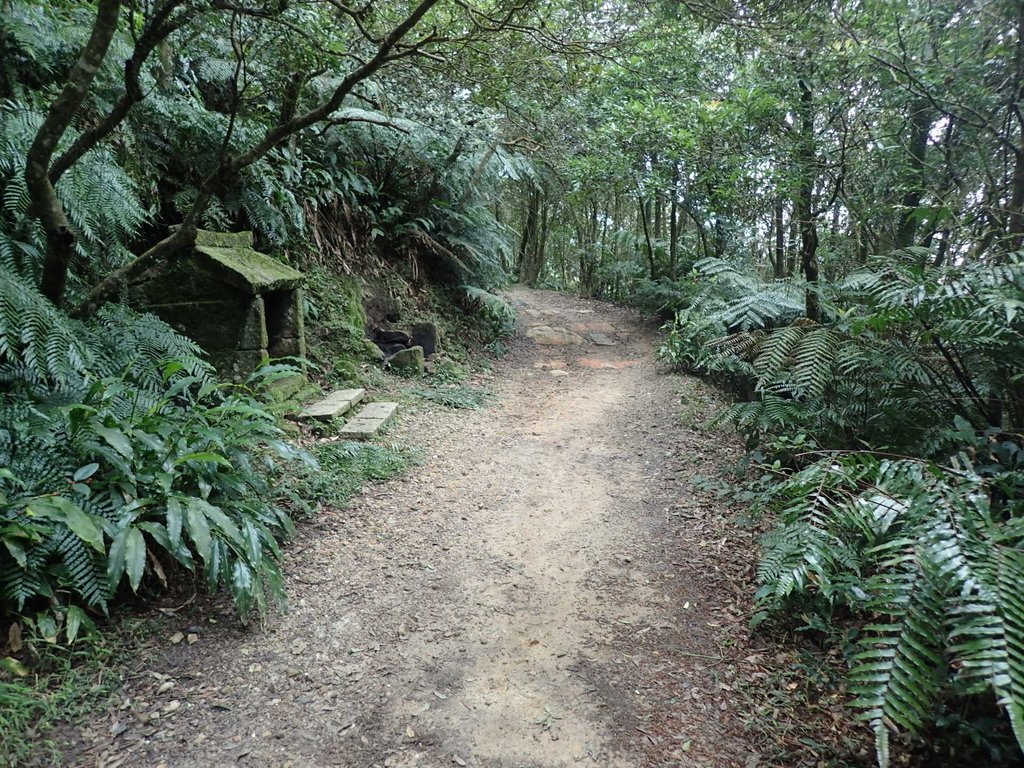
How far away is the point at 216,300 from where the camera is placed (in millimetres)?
5078

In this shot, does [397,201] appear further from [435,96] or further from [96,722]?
[96,722]

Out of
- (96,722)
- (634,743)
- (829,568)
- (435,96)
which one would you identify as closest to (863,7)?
(435,96)

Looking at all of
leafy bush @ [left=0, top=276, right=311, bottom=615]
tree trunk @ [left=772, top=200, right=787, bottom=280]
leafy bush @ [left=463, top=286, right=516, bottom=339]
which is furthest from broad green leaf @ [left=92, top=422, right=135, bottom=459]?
tree trunk @ [left=772, top=200, right=787, bottom=280]

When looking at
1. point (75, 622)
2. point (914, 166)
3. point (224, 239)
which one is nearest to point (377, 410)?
point (224, 239)

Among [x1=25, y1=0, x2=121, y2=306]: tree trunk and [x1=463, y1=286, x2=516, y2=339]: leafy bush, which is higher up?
[x1=25, y1=0, x2=121, y2=306]: tree trunk

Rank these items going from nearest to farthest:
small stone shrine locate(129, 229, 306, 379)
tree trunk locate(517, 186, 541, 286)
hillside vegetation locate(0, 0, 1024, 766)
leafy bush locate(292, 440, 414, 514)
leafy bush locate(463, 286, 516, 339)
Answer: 1. hillside vegetation locate(0, 0, 1024, 766)
2. leafy bush locate(292, 440, 414, 514)
3. small stone shrine locate(129, 229, 306, 379)
4. leafy bush locate(463, 286, 516, 339)
5. tree trunk locate(517, 186, 541, 286)

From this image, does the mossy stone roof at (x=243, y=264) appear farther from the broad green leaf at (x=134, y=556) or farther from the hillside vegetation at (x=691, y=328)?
the broad green leaf at (x=134, y=556)

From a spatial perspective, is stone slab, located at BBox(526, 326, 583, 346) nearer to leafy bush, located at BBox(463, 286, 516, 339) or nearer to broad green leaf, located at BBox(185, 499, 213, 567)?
leafy bush, located at BBox(463, 286, 516, 339)

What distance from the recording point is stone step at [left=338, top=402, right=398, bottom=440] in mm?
5043

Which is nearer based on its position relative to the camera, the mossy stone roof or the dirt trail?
the dirt trail

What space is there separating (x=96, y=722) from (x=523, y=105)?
5.82 metres

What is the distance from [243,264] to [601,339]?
715 centimetres

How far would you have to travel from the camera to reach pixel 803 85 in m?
5.97

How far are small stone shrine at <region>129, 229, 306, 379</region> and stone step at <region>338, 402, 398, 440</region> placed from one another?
934 mm
